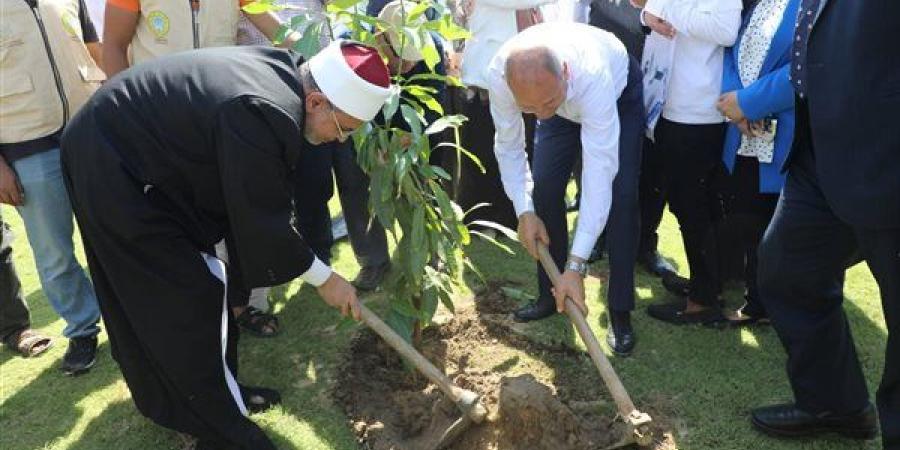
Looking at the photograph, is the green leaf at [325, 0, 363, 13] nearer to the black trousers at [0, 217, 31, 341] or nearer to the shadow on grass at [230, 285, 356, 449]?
the shadow on grass at [230, 285, 356, 449]

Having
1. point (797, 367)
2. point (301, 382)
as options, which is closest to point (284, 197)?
point (301, 382)

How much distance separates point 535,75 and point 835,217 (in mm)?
1167

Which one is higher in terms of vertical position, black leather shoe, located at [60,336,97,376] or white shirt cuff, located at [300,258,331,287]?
white shirt cuff, located at [300,258,331,287]

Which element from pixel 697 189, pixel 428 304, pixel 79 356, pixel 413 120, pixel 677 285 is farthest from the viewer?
pixel 677 285

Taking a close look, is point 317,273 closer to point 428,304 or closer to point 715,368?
point 428,304

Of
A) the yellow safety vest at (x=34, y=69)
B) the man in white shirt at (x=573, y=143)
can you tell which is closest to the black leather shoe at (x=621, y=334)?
the man in white shirt at (x=573, y=143)

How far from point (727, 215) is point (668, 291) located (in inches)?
26.8

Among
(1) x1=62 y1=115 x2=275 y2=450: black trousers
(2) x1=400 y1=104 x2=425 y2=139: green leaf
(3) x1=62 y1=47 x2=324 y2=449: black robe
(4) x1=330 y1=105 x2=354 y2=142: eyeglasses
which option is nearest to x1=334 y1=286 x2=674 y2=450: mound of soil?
(1) x1=62 y1=115 x2=275 y2=450: black trousers

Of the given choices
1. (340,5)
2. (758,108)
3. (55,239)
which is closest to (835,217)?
(758,108)

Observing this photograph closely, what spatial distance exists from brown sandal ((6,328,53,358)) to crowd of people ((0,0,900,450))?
11 mm

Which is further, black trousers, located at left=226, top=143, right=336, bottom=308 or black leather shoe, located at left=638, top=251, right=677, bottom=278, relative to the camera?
black leather shoe, located at left=638, top=251, right=677, bottom=278

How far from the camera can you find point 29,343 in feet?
12.6

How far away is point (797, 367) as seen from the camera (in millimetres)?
2771

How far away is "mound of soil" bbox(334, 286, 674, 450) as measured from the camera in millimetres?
2828
